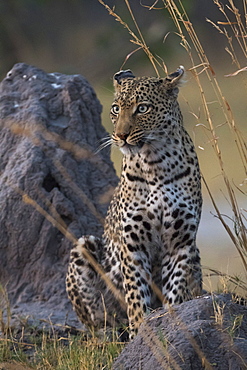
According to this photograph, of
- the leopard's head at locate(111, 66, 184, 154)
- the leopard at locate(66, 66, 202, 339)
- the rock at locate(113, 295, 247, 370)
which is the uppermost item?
the leopard's head at locate(111, 66, 184, 154)

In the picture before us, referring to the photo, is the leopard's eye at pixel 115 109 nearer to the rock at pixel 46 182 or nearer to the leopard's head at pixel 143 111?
the leopard's head at pixel 143 111

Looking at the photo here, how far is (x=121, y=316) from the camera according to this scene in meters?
5.09

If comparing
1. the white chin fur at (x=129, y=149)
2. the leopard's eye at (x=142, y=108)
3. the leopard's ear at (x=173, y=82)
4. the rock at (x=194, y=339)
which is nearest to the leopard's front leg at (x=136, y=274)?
the white chin fur at (x=129, y=149)

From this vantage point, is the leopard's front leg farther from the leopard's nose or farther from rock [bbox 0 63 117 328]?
rock [bbox 0 63 117 328]

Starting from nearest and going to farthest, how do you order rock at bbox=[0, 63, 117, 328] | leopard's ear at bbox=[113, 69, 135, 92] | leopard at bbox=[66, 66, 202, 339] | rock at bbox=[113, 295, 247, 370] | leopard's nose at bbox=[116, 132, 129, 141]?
rock at bbox=[113, 295, 247, 370]
leopard's nose at bbox=[116, 132, 129, 141]
leopard at bbox=[66, 66, 202, 339]
leopard's ear at bbox=[113, 69, 135, 92]
rock at bbox=[0, 63, 117, 328]

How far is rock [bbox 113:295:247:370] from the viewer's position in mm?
2869

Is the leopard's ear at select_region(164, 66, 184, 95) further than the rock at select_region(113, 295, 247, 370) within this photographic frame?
Yes

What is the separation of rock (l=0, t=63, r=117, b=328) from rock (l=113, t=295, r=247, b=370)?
237 centimetres

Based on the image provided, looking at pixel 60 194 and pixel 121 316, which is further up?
pixel 60 194

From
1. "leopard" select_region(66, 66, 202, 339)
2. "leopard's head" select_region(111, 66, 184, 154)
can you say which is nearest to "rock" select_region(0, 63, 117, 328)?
"leopard" select_region(66, 66, 202, 339)

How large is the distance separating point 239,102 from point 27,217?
2.45 m

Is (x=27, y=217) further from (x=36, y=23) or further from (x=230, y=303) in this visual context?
(x=36, y=23)

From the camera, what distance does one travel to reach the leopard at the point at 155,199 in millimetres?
Result: 4484

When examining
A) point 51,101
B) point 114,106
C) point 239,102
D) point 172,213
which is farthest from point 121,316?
point 51,101
